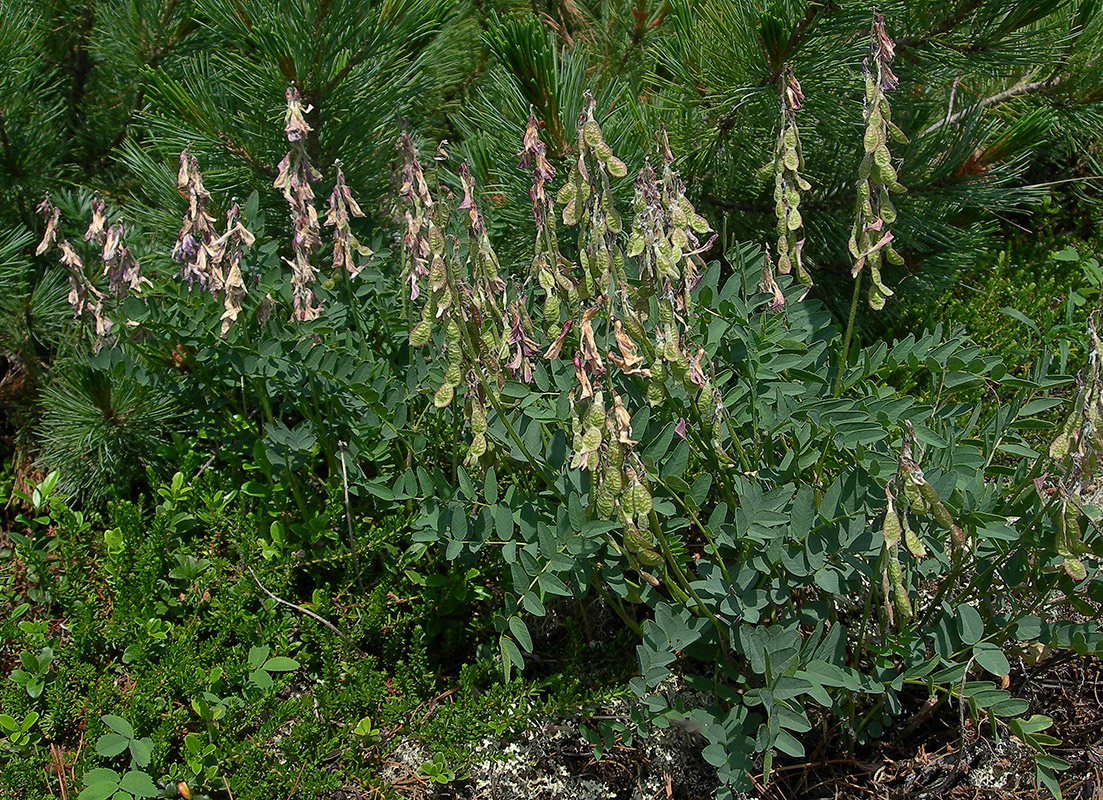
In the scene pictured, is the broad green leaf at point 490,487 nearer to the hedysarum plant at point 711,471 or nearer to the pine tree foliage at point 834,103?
the hedysarum plant at point 711,471

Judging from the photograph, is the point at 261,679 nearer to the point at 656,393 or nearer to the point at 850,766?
the point at 656,393

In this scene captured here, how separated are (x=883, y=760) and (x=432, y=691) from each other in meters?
1.09

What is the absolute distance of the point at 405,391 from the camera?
2.43 meters

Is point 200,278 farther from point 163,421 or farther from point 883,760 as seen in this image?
point 883,760

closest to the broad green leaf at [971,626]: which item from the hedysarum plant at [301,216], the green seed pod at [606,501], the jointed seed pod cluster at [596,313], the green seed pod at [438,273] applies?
the jointed seed pod cluster at [596,313]

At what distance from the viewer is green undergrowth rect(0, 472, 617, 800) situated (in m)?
2.19

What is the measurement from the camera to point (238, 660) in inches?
94.0

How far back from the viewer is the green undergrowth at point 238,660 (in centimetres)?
219

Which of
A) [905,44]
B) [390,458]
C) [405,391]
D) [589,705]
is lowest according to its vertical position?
[589,705]

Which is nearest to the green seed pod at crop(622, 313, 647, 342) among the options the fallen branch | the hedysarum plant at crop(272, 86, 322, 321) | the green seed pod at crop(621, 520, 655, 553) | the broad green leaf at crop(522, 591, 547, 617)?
the green seed pod at crop(621, 520, 655, 553)

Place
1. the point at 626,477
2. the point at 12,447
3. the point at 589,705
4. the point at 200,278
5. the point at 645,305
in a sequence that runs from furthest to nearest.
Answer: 1. the point at 12,447
2. the point at 200,278
3. the point at 589,705
4. the point at 645,305
5. the point at 626,477

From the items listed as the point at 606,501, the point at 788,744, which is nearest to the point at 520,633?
the point at 606,501

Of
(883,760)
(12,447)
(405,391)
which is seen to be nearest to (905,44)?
(405,391)

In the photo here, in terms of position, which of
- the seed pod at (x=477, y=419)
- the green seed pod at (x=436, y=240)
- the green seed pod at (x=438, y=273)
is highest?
the green seed pod at (x=436, y=240)
